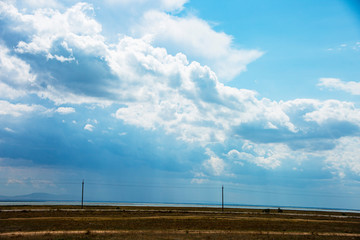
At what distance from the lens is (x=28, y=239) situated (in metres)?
30.6

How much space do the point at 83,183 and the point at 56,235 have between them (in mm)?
81685

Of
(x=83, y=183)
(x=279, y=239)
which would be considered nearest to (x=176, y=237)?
(x=279, y=239)

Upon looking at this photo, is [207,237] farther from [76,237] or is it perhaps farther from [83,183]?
[83,183]

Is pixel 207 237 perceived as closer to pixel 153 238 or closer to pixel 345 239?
pixel 153 238

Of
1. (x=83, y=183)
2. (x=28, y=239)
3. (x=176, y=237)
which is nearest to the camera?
(x=28, y=239)

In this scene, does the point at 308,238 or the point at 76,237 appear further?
the point at 308,238

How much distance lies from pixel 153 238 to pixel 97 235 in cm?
649

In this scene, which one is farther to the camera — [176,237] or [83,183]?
[83,183]

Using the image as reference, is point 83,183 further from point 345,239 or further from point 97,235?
point 345,239

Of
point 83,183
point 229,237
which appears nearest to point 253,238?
point 229,237

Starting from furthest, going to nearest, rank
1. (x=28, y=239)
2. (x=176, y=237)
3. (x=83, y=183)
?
(x=83, y=183)
(x=176, y=237)
(x=28, y=239)

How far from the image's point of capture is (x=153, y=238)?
105 ft

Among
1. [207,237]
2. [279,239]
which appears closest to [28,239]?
[207,237]

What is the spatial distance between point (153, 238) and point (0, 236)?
15799 millimetres
